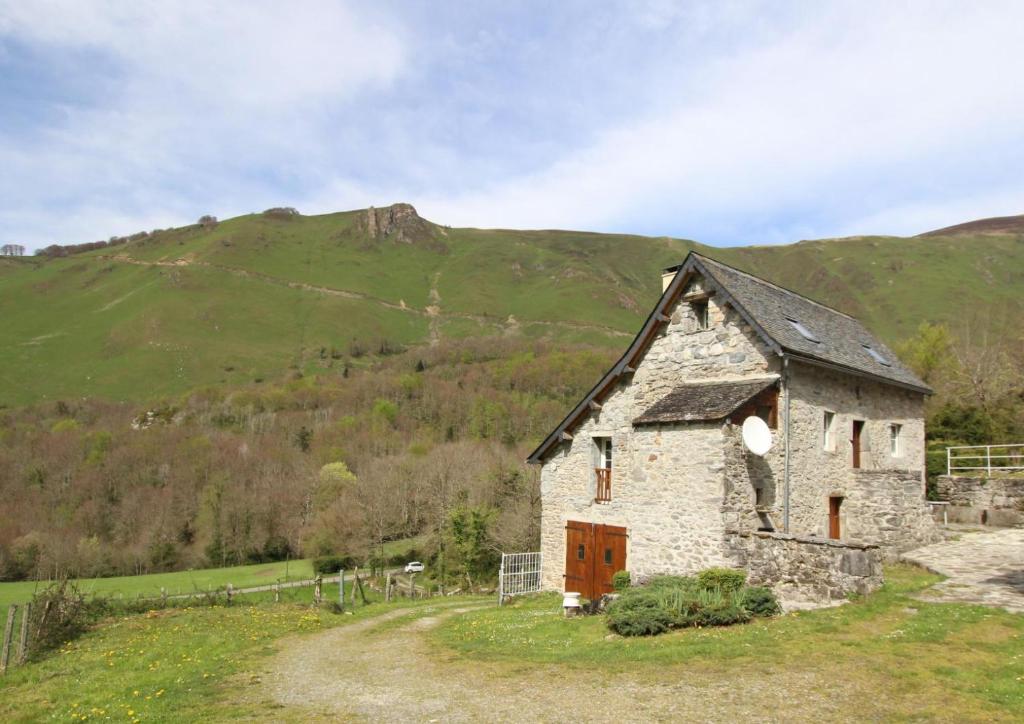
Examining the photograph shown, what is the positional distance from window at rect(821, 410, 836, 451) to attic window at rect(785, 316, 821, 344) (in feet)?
7.22

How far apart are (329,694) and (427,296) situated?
177717mm

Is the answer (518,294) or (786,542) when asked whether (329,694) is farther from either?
(518,294)

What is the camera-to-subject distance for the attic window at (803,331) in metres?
20.2

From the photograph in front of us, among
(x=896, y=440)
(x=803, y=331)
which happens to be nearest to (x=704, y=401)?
(x=803, y=331)

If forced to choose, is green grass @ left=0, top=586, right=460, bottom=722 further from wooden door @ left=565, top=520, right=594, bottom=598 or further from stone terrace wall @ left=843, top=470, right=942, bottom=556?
stone terrace wall @ left=843, top=470, right=942, bottom=556

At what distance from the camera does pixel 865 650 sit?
33.8 feet

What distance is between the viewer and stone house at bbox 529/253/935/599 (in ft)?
54.1

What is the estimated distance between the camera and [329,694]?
34.5 ft

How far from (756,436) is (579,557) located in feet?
25.1

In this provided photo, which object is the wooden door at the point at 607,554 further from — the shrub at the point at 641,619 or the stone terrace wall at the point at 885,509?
the shrub at the point at 641,619

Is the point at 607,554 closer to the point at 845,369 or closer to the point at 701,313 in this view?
the point at 701,313

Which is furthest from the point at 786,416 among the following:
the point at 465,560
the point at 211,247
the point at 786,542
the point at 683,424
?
the point at 211,247

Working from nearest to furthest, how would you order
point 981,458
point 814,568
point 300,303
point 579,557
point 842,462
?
point 814,568, point 842,462, point 579,557, point 981,458, point 300,303

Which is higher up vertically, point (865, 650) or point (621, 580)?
point (865, 650)
